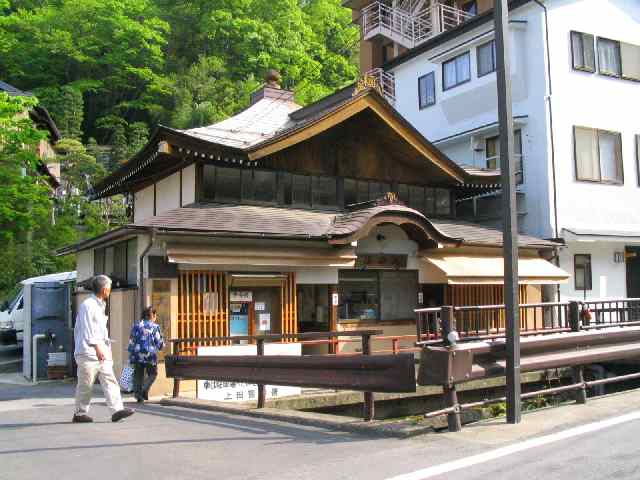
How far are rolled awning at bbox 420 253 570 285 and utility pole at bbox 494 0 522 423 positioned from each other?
8.88 meters

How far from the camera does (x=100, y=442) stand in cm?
743

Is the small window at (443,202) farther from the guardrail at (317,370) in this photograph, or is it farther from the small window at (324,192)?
the guardrail at (317,370)

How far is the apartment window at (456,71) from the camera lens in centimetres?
2338

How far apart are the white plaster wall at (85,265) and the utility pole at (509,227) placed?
12.9m

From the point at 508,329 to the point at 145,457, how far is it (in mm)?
4285

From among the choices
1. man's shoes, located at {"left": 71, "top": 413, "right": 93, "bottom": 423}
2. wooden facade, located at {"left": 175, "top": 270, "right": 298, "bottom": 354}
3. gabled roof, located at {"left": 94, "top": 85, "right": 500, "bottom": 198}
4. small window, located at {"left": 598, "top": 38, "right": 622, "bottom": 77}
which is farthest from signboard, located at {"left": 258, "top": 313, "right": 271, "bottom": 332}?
small window, located at {"left": 598, "top": 38, "right": 622, "bottom": 77}

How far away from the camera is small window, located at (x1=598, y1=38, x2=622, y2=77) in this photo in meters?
22.1

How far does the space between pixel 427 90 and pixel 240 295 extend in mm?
14056

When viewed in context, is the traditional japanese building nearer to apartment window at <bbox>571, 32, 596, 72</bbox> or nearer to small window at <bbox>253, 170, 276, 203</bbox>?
small window at <bbox>253, 170, 276, 203</bbox>

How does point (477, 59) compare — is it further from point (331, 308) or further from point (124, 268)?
point (124, 268)

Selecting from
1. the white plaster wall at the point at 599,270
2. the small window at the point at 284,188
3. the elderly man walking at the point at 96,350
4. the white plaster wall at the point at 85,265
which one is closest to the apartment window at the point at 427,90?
the white plaster wall at the point at 599,270

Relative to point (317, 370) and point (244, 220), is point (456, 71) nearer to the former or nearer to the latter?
point (244, 220)

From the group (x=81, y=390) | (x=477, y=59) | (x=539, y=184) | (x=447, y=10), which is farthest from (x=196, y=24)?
(x=81, y=390)

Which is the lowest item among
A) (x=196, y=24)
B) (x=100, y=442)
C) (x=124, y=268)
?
(x=100, y=442)
